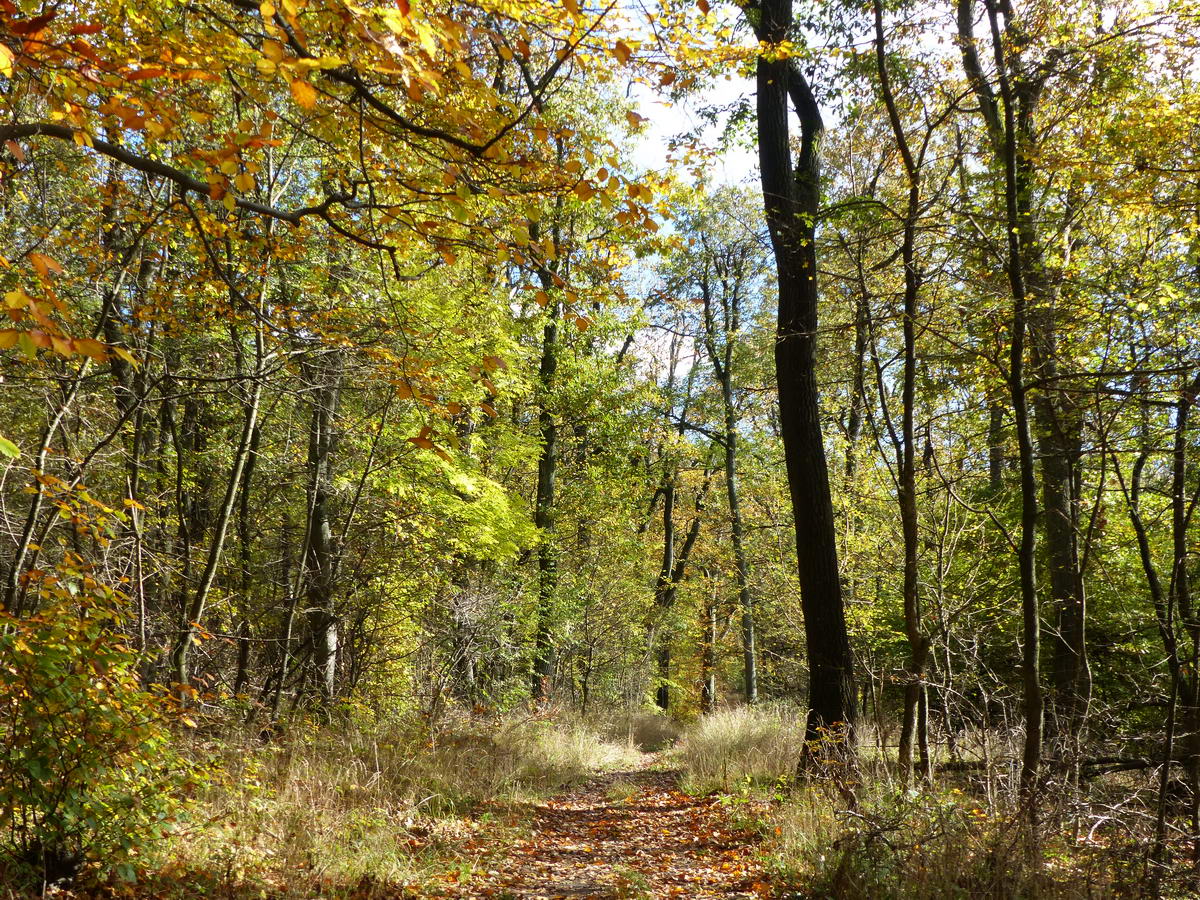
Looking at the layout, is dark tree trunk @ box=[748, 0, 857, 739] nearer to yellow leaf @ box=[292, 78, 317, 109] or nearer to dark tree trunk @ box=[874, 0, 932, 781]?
dark tree trunk @ box=[874, 0, 932, 781]

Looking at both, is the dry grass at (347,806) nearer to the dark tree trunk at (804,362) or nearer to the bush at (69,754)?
the bush at (69,754)

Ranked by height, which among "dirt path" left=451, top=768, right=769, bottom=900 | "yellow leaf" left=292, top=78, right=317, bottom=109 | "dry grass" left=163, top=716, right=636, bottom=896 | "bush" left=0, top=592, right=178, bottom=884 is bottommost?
"dirt path" left=451, top=768, right=769, bottom=900

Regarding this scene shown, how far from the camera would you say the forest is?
3.53 m

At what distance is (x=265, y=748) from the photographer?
19.9 ft

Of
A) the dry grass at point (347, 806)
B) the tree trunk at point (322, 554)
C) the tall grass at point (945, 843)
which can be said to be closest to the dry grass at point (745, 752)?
the tall grass at point (945, 843)

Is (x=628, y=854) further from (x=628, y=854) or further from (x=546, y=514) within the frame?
(x=546, y=514)

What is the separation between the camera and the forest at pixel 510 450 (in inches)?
139

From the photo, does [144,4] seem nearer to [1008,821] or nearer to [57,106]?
[57,106]

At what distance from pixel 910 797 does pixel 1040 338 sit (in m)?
3.28

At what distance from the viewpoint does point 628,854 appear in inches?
237

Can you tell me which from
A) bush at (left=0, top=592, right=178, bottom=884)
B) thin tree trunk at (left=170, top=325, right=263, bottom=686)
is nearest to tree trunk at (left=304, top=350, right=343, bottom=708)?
thin tree trunk at (left=170, top=325, right=263, bottom=686)

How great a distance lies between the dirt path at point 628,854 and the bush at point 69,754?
2.16m

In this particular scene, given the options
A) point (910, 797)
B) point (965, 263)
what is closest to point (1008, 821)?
point (910, 797)

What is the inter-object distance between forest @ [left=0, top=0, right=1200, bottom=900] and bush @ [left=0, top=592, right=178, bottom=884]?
2 cm
